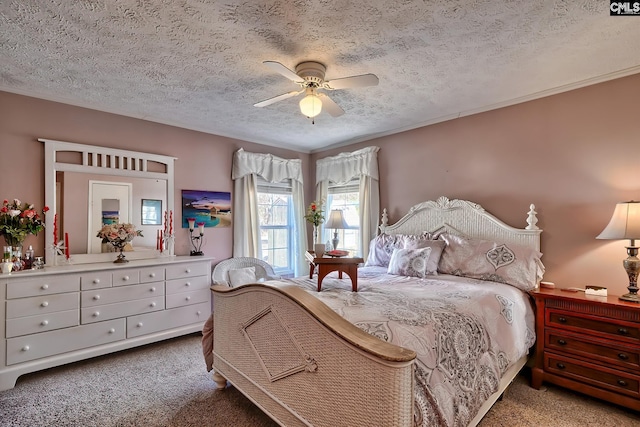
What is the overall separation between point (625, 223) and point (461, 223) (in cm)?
136

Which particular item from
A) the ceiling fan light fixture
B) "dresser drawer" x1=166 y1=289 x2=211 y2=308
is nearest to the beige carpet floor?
"dresser drawer" x1=166 y1=289 x2=211 y2=308

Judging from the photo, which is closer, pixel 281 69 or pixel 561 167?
pixel 281 69

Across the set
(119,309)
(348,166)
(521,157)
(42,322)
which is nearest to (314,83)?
(521,157)

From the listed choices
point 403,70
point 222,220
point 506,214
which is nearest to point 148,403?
point 222,220

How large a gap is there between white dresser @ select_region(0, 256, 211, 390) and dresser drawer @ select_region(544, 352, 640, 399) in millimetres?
3449

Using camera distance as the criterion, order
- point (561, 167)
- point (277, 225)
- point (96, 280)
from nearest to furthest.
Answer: point (561, 167), point (96, 280), point (277, 225)

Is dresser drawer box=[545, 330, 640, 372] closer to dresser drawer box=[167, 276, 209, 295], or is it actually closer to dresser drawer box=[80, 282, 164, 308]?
dresser drawer box=[167, 276, 209, 295]

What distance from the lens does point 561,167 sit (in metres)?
2.86

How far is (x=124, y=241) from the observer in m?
3.38

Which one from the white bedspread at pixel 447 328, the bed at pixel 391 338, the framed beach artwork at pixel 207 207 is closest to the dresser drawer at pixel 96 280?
the framed beach artwork at pixel 207 207

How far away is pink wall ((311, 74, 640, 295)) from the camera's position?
258cm

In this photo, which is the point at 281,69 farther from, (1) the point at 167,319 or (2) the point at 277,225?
(2) the point at 277,225

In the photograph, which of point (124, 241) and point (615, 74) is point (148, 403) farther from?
point (615, 74)

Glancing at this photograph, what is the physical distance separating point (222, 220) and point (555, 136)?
388 centimetres
